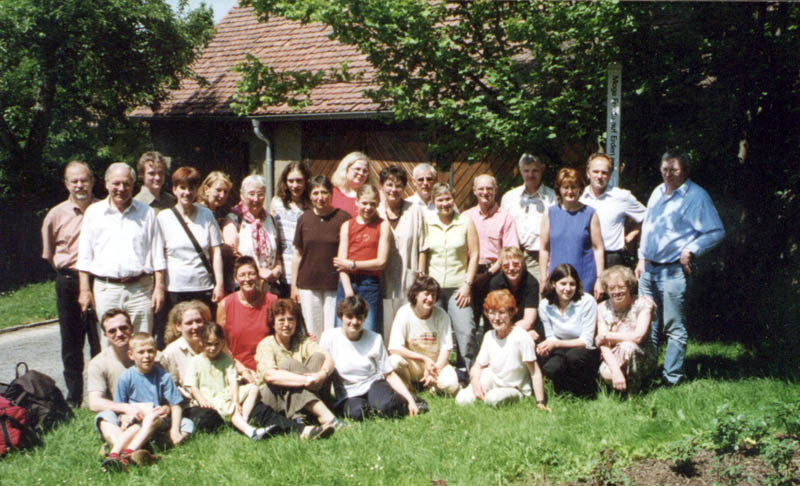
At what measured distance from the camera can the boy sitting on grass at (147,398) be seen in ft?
16.0

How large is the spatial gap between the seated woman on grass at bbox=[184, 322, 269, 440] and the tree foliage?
383 inches

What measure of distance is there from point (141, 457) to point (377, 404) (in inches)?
63.1

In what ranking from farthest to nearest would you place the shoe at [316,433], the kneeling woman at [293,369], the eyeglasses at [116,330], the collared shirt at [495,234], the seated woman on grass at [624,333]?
the collared shirt at [495,234], the seated woman on grass at [624,333], the kneeling woman at [293,369], the eyeglasses at [116,330], the shoe at [316,433]

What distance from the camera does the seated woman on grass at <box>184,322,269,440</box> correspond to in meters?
5.38

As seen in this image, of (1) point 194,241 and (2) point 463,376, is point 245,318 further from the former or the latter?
(2) point 463,376

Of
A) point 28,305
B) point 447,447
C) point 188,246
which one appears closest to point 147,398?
point 188,246

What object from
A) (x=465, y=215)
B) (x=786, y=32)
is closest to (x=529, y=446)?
(x=465, y=215)

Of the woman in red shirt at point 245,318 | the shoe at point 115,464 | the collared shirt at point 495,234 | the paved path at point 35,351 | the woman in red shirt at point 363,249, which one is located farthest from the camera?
the paved path at point 35,351

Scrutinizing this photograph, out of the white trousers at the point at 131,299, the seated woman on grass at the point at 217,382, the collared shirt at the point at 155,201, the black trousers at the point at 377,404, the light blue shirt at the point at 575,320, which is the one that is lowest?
the black trousers at the point at 377,404

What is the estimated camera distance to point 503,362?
18.8 feet

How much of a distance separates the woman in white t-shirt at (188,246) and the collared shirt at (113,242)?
0.76 feet

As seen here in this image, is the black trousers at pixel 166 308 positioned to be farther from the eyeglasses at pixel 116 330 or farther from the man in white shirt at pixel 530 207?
the man in white shirt at pixel 530 207

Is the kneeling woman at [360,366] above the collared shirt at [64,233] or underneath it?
underneath

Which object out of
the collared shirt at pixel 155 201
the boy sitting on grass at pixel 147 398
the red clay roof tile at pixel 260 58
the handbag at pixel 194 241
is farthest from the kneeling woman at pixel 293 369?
the red clay roof tile at pixel 260 58
